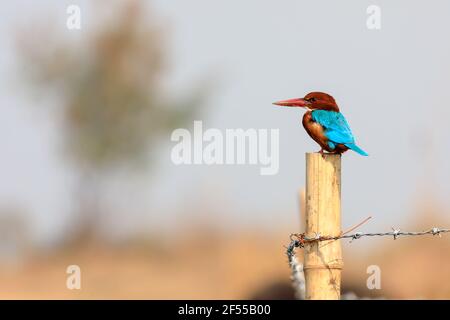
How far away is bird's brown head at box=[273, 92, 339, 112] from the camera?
360 inches

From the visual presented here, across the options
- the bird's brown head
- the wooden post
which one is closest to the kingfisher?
the bird's brown head

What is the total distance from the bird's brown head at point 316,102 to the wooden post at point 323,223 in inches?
47.7

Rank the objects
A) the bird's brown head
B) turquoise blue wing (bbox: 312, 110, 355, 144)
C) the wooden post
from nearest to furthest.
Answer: the wooden post < turquoise blue wing (bbox: 312, 110, 355, 144) < the bird's brown head

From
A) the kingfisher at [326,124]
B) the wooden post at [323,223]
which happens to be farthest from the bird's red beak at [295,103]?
the wooden post at [323,223]

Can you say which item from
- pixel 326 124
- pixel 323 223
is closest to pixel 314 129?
pixel 326 124

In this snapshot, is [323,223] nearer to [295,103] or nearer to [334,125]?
[334,125]

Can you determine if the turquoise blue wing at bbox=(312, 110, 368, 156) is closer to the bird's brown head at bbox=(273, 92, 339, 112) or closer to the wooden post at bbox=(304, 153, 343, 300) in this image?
the bird's brown head at bbox=(273, 92, 339, 112)

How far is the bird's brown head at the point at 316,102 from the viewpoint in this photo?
9150 millimetres

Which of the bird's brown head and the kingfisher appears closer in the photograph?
the kingfisher

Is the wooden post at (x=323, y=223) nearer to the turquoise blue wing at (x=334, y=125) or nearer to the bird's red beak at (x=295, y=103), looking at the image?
the turquoise blue wing at (x=334, y=125)

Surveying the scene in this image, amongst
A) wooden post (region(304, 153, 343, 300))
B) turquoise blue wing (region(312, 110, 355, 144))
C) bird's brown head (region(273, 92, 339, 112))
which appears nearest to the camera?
wooden post (region(304, 153, 343, 300))

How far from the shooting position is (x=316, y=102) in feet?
30.2
